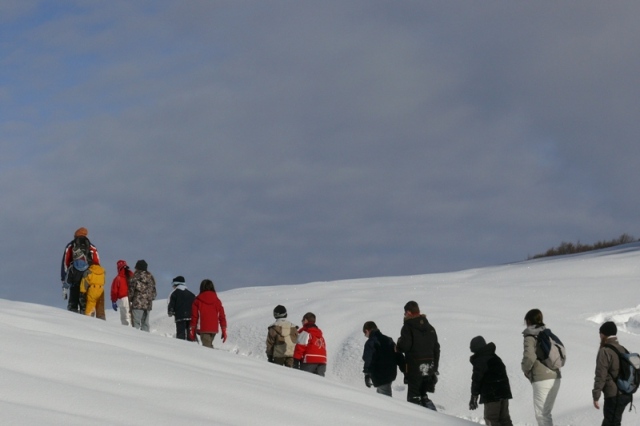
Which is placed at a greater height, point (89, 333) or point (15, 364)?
point (89, 333)

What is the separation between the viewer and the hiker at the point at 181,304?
1546 centimetres

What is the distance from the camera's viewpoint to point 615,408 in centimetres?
1062

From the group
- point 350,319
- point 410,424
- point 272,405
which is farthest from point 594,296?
point 272,405

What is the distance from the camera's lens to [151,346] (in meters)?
9.17

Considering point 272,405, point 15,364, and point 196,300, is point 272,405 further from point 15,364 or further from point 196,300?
point 196,300

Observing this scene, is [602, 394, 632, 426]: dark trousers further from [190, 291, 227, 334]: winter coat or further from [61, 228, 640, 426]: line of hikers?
[190, 291, 227, 334]: winter coat

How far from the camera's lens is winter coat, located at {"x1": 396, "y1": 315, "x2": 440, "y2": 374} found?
12172 millimetres

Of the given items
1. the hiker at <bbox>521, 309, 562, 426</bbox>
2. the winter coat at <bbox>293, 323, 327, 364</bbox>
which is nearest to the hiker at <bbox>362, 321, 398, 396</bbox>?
the winter coat at <bbox>293, 323, 327, 364</bbox>

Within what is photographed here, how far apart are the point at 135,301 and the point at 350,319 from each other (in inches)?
180

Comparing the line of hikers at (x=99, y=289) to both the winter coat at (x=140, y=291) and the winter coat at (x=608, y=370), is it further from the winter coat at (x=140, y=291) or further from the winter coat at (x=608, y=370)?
the winter coat at (x=608, y=370)

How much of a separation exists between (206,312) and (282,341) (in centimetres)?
160

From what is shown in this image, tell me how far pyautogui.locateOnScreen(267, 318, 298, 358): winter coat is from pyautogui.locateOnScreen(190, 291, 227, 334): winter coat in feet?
3.82

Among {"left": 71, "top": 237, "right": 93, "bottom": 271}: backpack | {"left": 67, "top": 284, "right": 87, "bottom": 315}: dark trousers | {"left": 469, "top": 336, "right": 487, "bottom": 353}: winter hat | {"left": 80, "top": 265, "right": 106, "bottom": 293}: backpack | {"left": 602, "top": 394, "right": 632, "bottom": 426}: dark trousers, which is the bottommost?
{"left": 602, "top": 394, "right": 632, "bottom": 426}: dark trousers

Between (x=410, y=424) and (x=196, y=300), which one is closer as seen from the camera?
(x=410, y=424)
